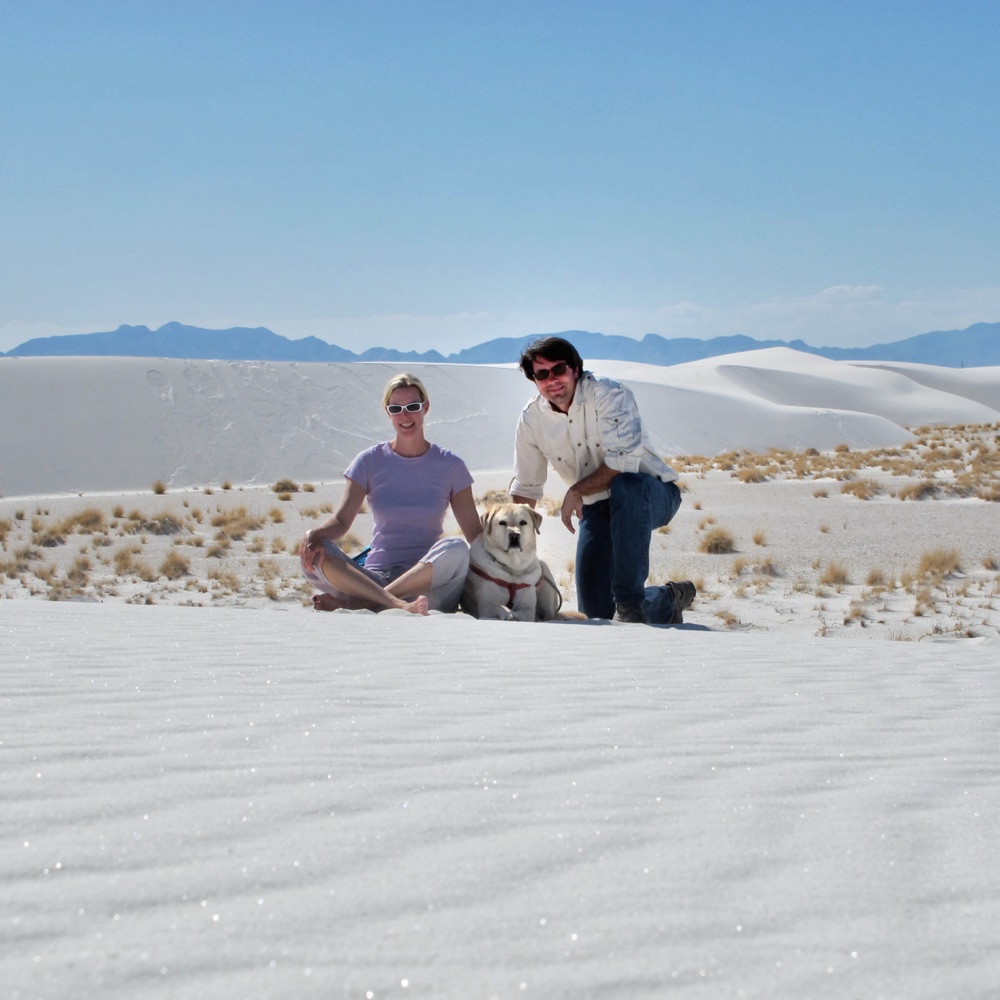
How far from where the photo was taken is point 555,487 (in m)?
23.3

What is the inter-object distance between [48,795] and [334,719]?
866 millimetres

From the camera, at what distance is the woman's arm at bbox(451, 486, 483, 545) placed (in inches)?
234

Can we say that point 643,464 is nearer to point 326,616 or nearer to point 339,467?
point 326,616

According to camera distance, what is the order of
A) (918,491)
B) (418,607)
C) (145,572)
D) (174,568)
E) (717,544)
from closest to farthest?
(418,607) → (145,572) → (174,568) → (717,544) → (918,491)

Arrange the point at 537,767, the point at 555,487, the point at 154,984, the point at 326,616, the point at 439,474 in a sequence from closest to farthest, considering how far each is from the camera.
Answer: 1. the point at 154,984
2. the point at 537,767
3. the point at 326,616
4. the point at 439,474
5. the point at 555,487

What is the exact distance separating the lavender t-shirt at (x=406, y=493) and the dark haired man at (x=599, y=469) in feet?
1.53

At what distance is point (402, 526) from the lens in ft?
19.5

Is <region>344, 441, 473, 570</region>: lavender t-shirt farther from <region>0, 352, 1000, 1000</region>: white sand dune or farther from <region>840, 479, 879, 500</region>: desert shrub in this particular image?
<region>840, 479, 879, 500</region>: desert shrub

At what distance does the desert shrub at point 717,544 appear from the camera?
37.7 feet

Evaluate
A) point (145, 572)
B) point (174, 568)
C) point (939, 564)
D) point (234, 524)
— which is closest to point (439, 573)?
point (145, 572)

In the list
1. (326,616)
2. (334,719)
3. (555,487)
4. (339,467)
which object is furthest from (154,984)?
(339,467)

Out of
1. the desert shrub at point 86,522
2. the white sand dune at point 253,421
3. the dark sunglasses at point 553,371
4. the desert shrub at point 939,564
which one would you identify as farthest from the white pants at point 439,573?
the white sand dune at point 253,421

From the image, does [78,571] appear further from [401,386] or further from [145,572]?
[401,386]

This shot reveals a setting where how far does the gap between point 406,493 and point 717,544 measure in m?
6.36
